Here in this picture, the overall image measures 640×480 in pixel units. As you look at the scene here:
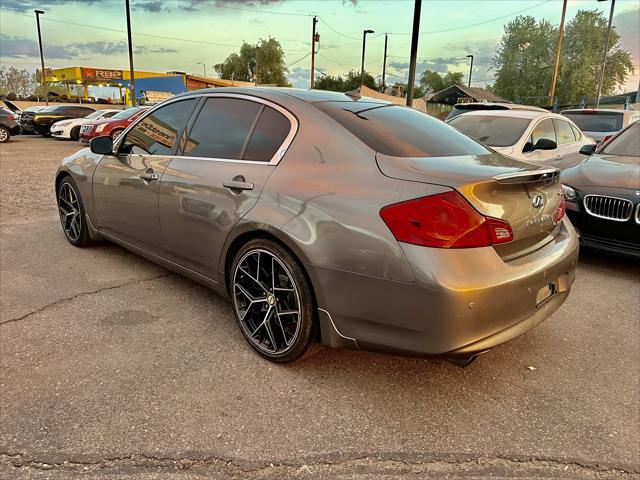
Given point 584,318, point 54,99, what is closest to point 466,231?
point 584,318

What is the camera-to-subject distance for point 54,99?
41938 mm

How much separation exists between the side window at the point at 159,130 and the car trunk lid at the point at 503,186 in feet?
5.93

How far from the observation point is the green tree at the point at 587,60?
49.1 metres

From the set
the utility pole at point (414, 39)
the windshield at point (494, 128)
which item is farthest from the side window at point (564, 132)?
the utility pole at point (414, 39)

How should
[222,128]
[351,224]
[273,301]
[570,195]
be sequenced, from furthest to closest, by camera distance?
1. [570,195]
2. [222,128]
3. [273,301]
4. [351,224]

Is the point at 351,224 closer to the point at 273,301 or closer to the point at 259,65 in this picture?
the point at 273,301

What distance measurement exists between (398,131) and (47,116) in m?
22.3

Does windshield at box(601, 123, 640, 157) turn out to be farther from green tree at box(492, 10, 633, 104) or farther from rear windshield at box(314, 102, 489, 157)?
green tree at box(492, 10, 633, 104)

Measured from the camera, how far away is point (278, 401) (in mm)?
2480

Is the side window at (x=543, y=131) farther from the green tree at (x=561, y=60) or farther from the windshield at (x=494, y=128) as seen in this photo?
the green tree at (x=561, y=60)

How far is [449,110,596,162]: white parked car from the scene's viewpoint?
6613 mm

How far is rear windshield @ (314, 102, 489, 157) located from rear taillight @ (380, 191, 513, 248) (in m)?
0.44

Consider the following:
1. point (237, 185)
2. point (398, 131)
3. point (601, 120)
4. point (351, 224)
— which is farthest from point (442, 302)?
point (601, 120)

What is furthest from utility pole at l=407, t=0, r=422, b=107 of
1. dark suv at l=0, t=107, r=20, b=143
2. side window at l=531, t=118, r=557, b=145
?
dark suv at l=0, t=107, r=20, b=143
